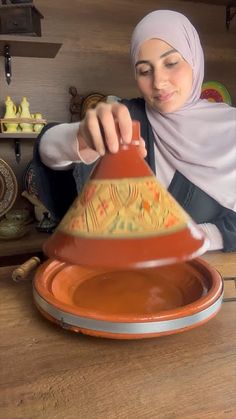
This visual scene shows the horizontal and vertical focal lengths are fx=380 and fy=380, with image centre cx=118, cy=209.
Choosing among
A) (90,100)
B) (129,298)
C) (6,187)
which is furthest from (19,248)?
(129,298)

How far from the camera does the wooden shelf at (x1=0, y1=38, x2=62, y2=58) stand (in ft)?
4.93

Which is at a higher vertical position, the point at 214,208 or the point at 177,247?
the point at 177,247

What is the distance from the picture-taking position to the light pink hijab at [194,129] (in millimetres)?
956

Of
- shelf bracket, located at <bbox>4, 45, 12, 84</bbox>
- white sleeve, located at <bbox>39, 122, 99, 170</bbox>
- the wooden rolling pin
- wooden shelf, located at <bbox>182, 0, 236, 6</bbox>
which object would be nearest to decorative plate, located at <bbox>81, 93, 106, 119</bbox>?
shelf bracket, located at <bbox>4, 45, 12, 84</bbox>

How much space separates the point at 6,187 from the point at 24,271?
45.1 inches

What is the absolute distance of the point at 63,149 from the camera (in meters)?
0.67

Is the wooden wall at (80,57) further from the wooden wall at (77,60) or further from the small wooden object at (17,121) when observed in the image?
the small wooden object at (17,121)

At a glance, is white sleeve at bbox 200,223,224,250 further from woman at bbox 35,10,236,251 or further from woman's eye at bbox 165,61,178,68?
woman's eye at bbox 165,61,178,68

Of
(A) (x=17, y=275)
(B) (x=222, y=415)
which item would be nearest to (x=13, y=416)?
(B) (x=222, y=415)

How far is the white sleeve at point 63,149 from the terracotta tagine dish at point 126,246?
16 cm

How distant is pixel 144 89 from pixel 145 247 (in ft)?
2.24

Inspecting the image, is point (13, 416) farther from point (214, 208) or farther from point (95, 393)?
point (214, 208)

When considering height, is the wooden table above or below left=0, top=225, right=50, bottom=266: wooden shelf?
above

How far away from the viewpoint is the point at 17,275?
60 centimetres
